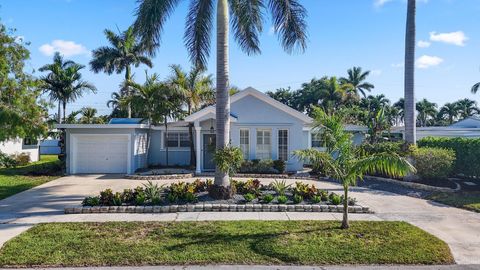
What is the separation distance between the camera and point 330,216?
977 centimetres

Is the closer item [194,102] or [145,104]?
[145,104]

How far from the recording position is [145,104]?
66.6 feet

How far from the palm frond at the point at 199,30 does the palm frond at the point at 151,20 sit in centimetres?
121

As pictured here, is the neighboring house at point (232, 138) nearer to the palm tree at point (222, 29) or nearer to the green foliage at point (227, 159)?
the palm tree at point (222, 29)

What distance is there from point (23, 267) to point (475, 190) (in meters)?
14.5

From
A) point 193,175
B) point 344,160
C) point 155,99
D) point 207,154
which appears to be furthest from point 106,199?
point 207,154

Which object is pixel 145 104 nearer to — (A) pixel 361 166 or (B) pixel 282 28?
(B) pixel 282 28

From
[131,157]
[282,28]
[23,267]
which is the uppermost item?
[282,28]

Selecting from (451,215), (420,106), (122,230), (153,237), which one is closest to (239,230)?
(153,237)

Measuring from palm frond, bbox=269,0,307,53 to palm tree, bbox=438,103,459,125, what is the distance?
2168 inches

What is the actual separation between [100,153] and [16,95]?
560 centimetres

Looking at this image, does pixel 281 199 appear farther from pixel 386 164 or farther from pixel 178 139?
pixel 178 139

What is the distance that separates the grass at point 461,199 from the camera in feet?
36.5

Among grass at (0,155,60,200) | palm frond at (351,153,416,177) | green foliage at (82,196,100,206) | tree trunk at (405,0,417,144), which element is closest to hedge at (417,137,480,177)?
tree trunk at (405,0,417,144)
